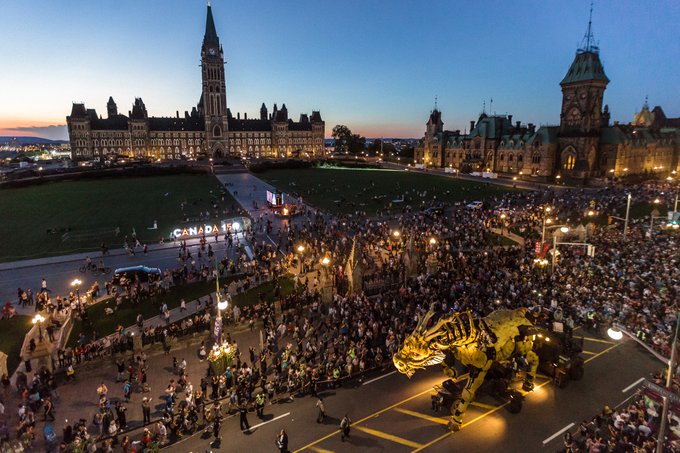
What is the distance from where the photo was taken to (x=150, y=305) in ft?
82.5

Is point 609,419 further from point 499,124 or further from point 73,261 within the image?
point 499,124

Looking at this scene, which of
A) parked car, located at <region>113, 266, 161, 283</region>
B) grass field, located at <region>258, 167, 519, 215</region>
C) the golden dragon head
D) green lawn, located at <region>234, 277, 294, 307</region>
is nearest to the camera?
the golden dragon head

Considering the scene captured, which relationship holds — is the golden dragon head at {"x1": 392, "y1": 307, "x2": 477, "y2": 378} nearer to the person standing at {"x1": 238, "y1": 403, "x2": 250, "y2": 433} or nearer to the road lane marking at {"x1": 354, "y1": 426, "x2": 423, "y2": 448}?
the road lane marking at {"x1": 354, "y1": 426, "x2": 423, "y2": 448}

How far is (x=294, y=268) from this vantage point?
100.0 ft

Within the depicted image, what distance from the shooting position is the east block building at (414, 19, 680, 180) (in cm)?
7662

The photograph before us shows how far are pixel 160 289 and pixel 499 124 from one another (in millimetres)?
90013

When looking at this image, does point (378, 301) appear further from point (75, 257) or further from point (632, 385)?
point (75, 257)

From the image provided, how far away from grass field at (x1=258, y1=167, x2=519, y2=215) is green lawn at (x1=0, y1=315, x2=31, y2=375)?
35843mm

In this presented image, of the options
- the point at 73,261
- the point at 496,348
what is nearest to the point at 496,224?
the point at 496,348

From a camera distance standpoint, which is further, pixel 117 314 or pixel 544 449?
pixel 117 314

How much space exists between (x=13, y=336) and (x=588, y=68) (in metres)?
91.9

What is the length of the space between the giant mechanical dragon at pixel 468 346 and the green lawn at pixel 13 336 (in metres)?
18.6

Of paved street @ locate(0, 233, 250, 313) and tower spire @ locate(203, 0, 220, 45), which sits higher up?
tower spire @ locate(203, 0, 220, 45)

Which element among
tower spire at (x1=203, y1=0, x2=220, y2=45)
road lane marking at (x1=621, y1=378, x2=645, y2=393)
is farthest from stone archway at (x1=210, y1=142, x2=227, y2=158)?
road lane marking at (x1=621, y1=378, x2=645, y2=393)
